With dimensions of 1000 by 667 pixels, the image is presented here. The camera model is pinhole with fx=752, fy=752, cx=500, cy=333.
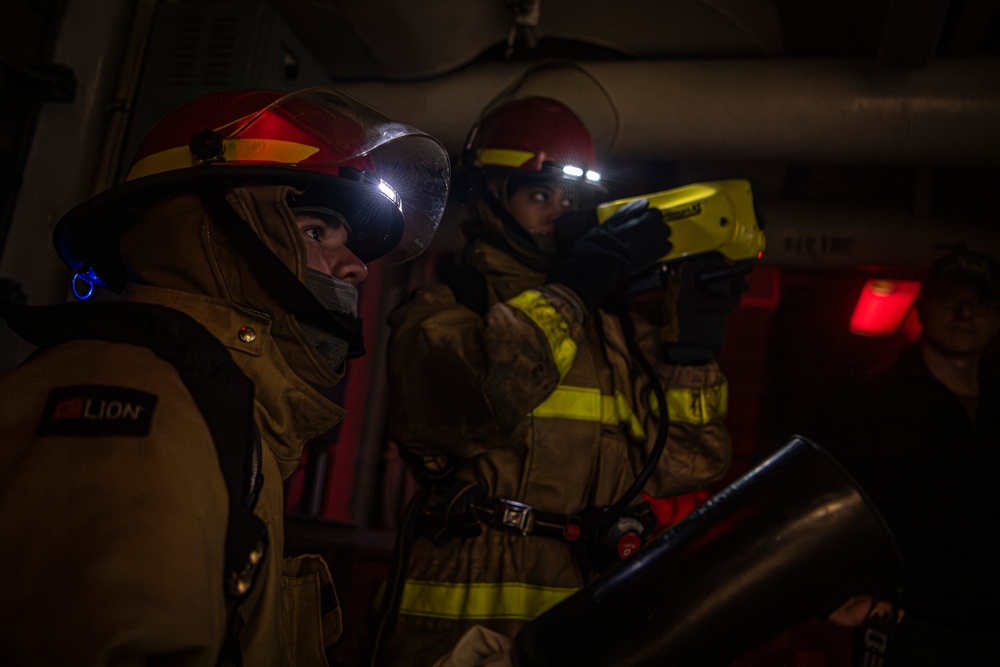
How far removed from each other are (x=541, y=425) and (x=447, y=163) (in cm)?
75

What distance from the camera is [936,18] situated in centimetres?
246

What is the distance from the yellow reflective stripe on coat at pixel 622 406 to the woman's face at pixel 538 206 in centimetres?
57

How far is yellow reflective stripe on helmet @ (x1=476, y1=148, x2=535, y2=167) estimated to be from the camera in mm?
2471

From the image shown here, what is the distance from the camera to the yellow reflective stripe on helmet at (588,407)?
211 cm

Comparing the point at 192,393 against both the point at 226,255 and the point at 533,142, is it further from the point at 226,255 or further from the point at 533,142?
the point at 533,142

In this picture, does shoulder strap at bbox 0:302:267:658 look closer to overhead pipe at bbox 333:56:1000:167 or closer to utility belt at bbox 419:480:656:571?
utility belt at bbox 419:480:656:571

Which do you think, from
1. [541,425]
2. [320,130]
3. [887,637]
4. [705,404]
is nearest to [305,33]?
[320,130]

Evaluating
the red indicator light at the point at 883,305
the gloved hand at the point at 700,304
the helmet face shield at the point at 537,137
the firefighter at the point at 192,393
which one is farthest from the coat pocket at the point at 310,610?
the red indicator light at the point at 883,305

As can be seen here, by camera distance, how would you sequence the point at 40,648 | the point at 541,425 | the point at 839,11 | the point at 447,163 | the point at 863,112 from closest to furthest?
the point at 40,648
the point at 447,163
the point at 541,425
the point at 863,112
the point at 839,11

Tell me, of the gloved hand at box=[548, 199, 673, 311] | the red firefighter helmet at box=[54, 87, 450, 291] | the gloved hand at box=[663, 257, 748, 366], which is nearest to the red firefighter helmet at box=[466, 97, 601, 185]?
the gloved hand at box=[548, 199, 673, 311]

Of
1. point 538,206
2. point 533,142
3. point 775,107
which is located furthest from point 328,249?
point 775,107

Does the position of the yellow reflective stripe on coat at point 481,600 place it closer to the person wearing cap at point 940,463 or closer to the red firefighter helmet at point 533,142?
the person wearing cap at point 940,463

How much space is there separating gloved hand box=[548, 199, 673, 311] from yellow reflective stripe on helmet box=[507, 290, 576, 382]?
4.2 inches

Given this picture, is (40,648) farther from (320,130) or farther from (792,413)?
(792,413)
